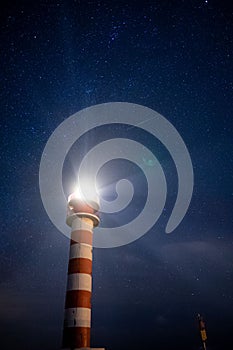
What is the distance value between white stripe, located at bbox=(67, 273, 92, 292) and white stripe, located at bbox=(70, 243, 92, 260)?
73 cm

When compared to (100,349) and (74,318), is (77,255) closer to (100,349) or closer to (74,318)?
(74,318)

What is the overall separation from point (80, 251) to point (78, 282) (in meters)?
1.20

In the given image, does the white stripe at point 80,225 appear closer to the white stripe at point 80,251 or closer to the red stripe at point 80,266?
the white stripe at point 80,251

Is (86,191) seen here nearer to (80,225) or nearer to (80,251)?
(80,225)

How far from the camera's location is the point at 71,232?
12219 millimetres

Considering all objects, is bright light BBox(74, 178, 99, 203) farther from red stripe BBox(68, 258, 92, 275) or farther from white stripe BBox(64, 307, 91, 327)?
white stripe BBox(64, 307, 91, 327)

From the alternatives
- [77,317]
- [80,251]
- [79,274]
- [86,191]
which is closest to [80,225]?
[80,251]

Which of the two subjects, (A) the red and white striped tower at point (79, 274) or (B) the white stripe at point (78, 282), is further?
(B) the white stripe at point (78, 282)

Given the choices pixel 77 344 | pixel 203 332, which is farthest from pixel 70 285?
pixel 203 332

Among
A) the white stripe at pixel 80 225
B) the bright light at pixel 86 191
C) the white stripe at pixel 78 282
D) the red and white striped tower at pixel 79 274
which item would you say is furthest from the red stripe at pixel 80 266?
the bright light at pixel 86 191

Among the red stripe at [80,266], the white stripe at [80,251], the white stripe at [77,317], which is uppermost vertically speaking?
the white stripe at [80,251]

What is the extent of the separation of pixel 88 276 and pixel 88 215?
2528 millimetres

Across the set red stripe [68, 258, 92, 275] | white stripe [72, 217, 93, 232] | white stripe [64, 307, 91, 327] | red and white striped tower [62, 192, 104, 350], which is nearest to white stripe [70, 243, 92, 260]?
red and white striped tower [62, 192, 104, 350]

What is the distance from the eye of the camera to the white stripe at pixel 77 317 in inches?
410
